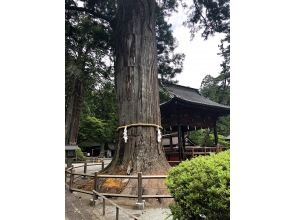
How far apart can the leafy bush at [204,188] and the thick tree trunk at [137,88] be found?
182cm

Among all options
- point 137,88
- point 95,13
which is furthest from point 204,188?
point 95,13

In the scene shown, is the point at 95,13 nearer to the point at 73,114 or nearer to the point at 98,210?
the point at 73,114

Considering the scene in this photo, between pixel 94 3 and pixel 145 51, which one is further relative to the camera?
pixel 94 3

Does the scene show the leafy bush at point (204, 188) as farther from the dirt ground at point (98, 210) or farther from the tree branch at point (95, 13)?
the tree branch at point (95, 13)

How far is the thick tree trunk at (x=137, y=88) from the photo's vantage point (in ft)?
12.8

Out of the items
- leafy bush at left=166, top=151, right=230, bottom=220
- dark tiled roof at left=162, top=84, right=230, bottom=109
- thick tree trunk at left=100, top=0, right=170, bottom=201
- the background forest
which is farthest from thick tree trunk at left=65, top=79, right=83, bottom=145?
dark tiled roof at left=162, top=84, right=230, bottom=109

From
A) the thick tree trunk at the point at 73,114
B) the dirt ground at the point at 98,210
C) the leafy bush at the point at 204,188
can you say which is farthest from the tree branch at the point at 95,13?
the leafy bush at the point at 204,188

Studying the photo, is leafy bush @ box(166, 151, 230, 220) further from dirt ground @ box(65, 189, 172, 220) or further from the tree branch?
the tree branch

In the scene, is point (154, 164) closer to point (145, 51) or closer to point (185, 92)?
point (145, 51)

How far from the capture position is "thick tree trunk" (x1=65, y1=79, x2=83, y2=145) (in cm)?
347
